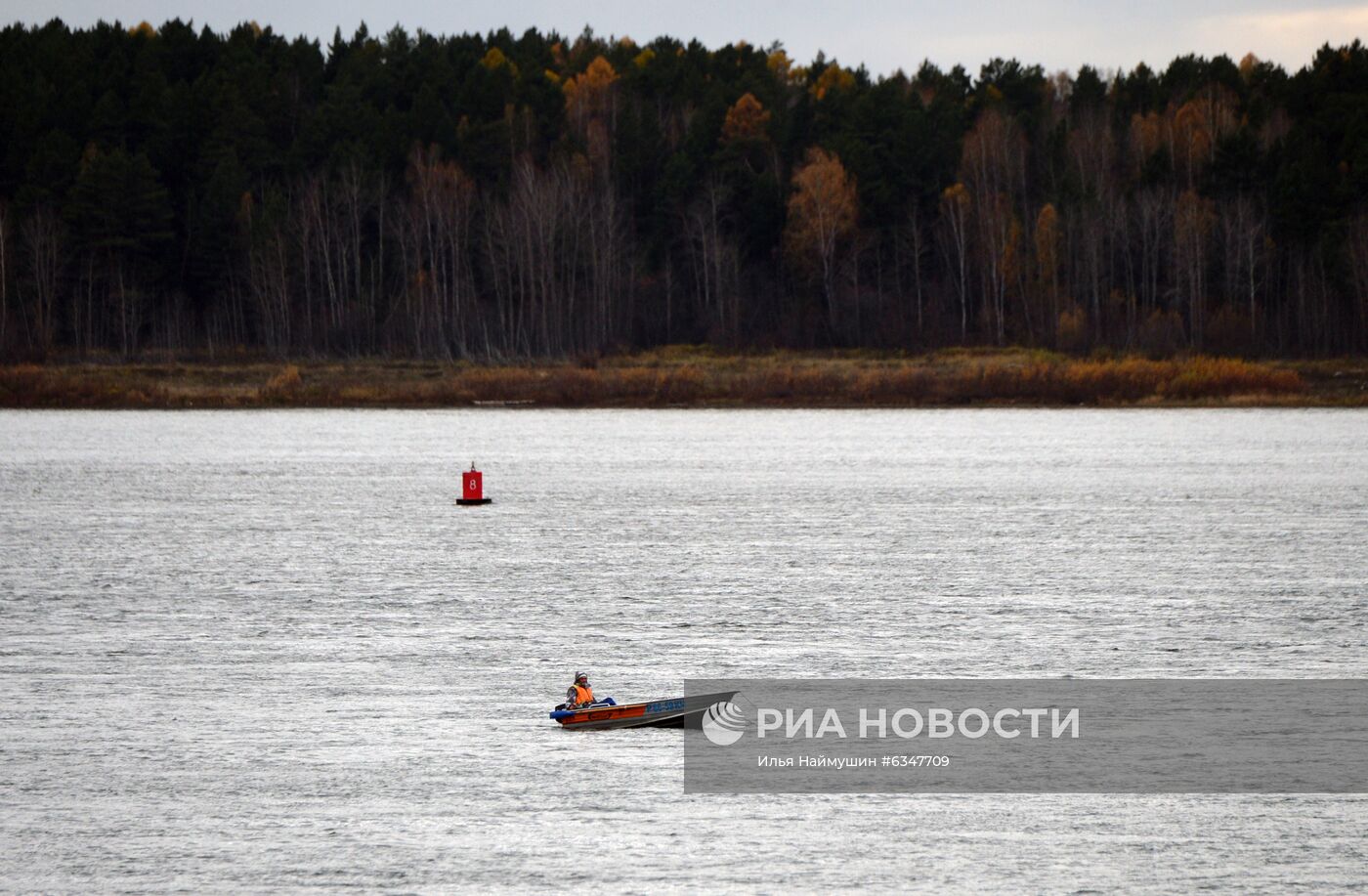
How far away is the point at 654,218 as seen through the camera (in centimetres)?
9325

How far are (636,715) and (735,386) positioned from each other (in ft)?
173

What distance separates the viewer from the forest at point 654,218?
81.8m

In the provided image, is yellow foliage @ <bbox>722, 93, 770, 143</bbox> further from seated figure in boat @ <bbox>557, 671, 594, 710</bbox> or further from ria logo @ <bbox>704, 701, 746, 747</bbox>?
seated figure in boat @ <bbox>557, 671, 594, 710</bbox>

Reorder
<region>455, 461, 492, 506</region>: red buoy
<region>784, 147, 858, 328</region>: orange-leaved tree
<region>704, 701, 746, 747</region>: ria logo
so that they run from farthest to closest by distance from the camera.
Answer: <region>784, 147, 858, 328</region>: orange-leaved tree, <region>455, 461, 492, 506</region>: red buoy, <region>704, 701, 746, 747</region>: ria logo

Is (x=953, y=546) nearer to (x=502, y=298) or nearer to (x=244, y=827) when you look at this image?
(x=244, y=827)

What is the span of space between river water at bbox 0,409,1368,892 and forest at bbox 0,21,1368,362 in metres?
52.3

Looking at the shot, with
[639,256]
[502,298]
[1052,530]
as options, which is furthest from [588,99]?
[1052,530]

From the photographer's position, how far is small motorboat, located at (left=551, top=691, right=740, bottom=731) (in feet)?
33.2

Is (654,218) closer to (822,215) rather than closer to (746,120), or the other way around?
(746,120)

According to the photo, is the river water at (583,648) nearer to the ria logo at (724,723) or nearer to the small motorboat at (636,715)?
the small motorboat at (636,715)

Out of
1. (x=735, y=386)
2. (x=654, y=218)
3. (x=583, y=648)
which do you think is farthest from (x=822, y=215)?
(x=583, y=648)

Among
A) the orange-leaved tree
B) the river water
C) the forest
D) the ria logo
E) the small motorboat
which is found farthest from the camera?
the orange-leaved tree

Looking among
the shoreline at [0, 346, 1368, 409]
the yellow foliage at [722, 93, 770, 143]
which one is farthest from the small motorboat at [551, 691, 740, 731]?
the yellow foliage at [722, 93, 770, 143]

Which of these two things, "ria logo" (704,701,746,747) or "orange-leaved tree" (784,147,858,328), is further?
"orange-leaved tree" (784,147,858,328)
